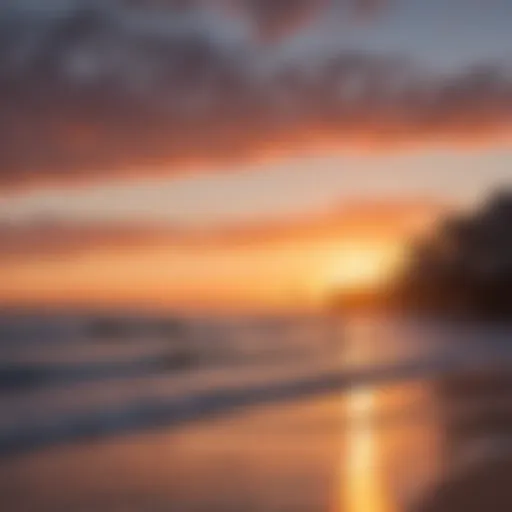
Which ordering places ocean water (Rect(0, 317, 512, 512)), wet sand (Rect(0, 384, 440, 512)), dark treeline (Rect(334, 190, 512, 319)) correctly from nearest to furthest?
wet sand (Rect(0, 384, 440, 512))
ocean water (Rect(0, 317, 512, 512))
dark treeline (Rect(334, 190, 512, 319))

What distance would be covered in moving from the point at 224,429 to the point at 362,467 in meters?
2.36

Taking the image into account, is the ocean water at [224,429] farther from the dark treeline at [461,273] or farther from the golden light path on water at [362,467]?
the dark treeline at [461,273]

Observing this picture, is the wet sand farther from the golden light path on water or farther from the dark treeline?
the dark treeline

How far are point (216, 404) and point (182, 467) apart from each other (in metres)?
4.55

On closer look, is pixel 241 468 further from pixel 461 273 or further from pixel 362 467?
pixel 461 273

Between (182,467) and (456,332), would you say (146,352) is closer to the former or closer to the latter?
(456,332)

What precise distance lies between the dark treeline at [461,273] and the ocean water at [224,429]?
13792 mm

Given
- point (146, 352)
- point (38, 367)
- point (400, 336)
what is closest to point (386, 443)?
point (38, 367)

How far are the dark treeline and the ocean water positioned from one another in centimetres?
A: 1379

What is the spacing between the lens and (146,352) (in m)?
23.2

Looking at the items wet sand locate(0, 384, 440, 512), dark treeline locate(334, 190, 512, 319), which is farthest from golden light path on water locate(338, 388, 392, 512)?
dark treeline locate(334, 190, 512, 319)

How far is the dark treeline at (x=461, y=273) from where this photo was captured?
3678 cm

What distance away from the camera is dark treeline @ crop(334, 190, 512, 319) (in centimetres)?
3678

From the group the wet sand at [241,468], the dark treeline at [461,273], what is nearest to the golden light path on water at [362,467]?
the wet sand at [241,468]
